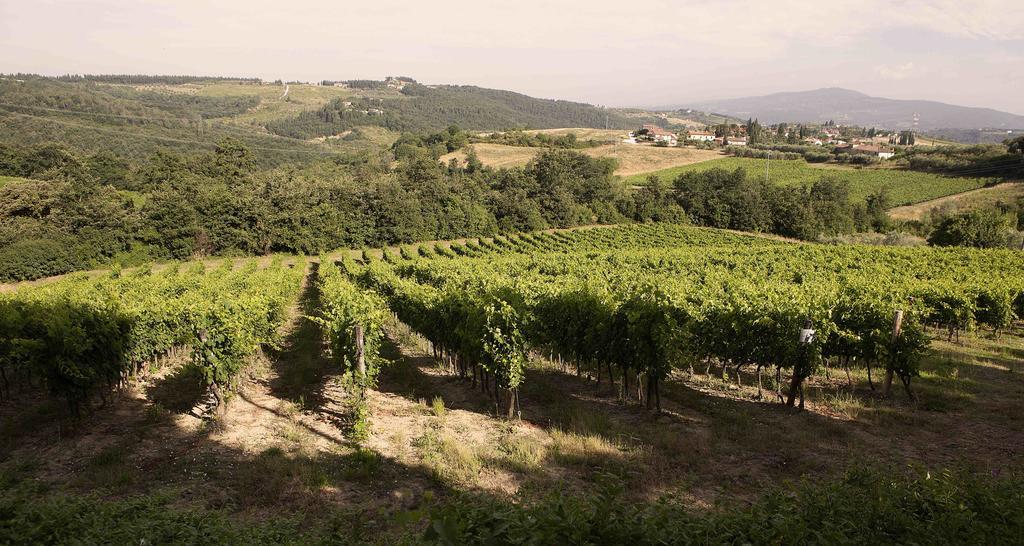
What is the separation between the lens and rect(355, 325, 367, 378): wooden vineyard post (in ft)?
40.6

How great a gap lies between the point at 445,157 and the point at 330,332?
110998mm

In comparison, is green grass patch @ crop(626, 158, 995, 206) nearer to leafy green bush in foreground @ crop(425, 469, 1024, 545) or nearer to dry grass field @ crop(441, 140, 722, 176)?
dry grass field @ crop(441, 140, 722, 176)

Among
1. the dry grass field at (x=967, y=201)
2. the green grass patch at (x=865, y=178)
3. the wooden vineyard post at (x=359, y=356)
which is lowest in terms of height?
the wooden vineyard post at (x=359, y=356)

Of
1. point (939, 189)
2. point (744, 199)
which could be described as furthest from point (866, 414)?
point (939, 189)

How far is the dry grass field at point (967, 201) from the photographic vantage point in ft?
226

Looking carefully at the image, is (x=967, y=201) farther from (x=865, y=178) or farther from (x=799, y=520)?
(x=799, y=520)

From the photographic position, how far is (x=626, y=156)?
12362cm

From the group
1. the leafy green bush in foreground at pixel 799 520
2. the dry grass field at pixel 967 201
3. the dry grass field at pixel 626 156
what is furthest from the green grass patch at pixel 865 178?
the leafy green bush in foreground at pixel 799 520

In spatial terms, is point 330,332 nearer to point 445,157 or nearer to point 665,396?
point 665,396

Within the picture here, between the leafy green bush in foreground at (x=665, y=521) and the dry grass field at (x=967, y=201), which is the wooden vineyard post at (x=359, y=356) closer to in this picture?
the leafy green bush in foreground at (x=665, y=521)

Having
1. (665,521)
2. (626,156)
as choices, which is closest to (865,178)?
(626,156)

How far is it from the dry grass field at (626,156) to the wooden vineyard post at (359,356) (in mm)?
102263

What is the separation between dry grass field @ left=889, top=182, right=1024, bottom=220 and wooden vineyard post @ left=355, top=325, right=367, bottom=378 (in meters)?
85.4

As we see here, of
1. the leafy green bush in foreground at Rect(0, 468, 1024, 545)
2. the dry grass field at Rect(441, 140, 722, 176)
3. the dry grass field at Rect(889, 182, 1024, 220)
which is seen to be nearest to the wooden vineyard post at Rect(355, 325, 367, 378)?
the leafy green bush in foreground at Rect(0, 468, 1024, 545)
